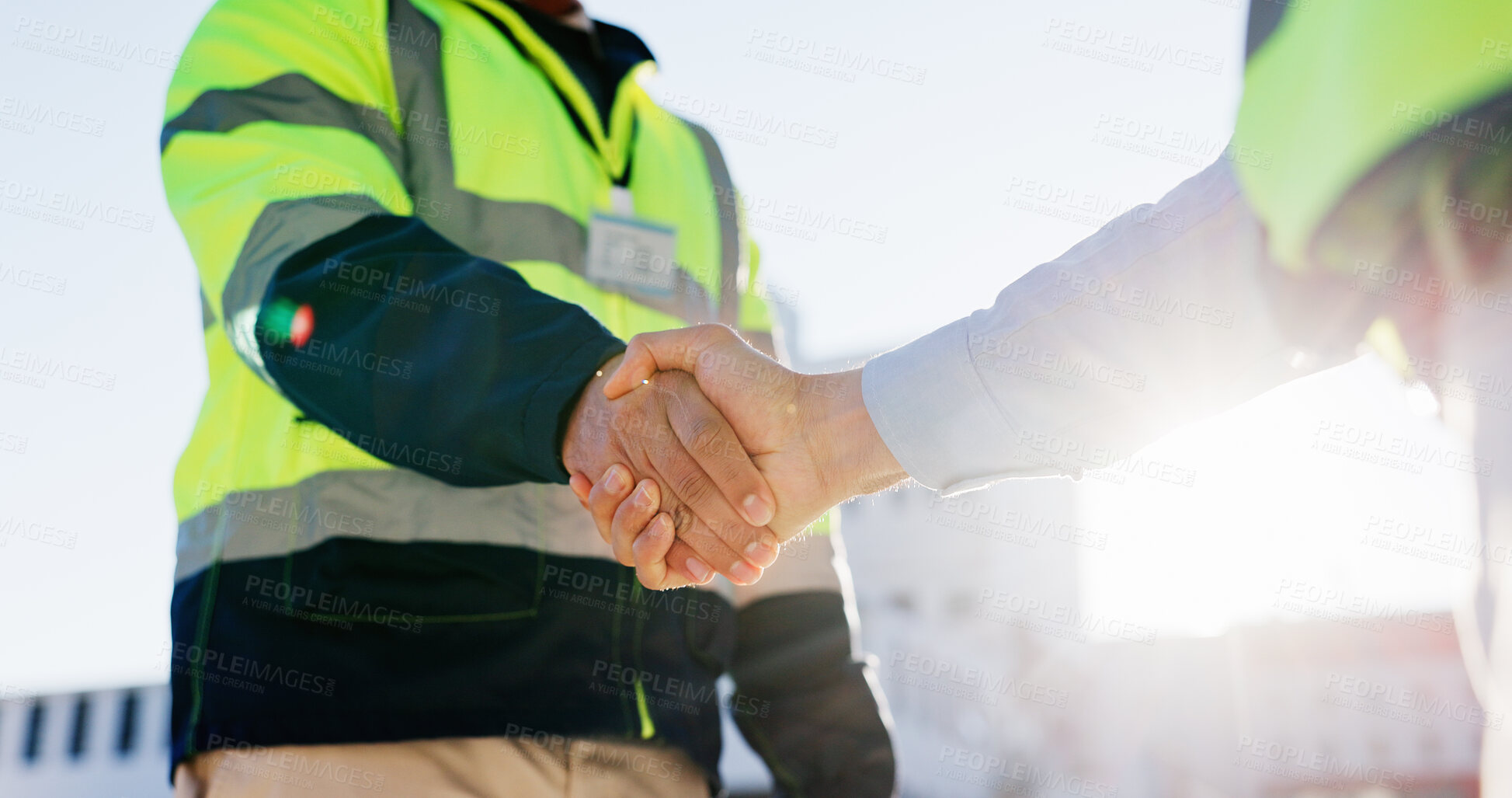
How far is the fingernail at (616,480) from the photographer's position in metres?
1.42

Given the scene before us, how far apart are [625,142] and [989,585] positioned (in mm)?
28234

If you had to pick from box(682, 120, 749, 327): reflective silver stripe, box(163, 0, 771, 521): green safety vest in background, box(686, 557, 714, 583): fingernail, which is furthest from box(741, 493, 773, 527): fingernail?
box(682, 120, 749, 327): reflective silver stripe

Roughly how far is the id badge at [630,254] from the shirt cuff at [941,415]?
56 centimetres

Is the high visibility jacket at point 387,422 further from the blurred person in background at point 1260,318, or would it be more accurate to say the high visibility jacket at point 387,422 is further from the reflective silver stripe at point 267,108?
the blurred person in background at point 1260,318

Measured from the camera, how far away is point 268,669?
1.28 metres

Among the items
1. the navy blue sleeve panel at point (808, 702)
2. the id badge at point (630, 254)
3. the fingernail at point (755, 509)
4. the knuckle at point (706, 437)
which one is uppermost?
the id badge at point (630, 254)

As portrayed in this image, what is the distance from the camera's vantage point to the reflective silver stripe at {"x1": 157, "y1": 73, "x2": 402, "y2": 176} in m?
1.54

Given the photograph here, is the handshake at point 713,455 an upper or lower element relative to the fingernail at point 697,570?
upper

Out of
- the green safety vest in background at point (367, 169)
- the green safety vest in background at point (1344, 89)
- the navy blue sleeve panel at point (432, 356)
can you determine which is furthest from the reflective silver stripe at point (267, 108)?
the green safety vest in background at point (1344, 89)

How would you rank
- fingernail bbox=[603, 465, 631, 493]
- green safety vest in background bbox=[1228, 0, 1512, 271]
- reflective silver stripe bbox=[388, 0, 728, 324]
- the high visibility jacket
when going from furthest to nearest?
reflective silver stripe bbox=[388, 0, 728, 324], fingernail bbox=[603, 465, 631, 493], the high visibility jacket, green safety vest in background bbox=[1228, 0, 1512, 271]

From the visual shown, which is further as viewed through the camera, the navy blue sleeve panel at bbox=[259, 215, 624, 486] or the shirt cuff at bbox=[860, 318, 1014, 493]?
the shirt cuff at bbox=[860, 318, 1014, 493]

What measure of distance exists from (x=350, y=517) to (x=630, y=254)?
2.34 feet

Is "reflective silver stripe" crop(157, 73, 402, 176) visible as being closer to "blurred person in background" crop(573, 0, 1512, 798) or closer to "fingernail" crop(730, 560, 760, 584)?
"blurred person in background" crop(573, 0, 1512, 798)

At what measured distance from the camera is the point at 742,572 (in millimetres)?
1562
